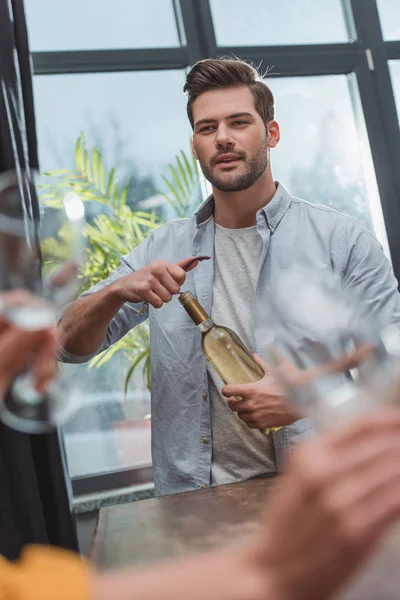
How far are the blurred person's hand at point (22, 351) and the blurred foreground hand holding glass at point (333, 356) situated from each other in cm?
29

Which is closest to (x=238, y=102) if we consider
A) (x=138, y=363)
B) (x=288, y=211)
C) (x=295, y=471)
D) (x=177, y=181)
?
(x=288, y=211)

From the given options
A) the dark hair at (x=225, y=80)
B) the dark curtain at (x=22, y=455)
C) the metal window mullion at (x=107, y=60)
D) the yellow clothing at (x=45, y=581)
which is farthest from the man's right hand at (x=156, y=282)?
the metal window mullion at (x=107, y=60)

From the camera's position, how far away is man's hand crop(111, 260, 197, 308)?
1307 mm

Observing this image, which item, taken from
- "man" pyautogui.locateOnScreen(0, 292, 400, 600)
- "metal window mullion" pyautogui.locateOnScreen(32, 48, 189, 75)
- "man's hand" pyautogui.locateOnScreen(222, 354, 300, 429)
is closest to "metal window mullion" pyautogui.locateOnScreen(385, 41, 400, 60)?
"metal window mullion" pyautogui.locateOnScreen(32, 48, 189, 75)

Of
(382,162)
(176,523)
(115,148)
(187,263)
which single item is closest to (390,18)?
(382,162)

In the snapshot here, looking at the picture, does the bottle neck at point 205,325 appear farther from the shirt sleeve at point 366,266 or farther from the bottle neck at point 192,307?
the shirt sleeve at point 366,266

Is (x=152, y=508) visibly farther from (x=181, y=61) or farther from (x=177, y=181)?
(x=181, y=61)

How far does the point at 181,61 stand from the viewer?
296 cm

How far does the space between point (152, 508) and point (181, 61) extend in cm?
234

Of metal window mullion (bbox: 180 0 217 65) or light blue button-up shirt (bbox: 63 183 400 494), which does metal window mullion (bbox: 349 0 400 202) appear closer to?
metal window mullion (bbox: 180 0 217 65)

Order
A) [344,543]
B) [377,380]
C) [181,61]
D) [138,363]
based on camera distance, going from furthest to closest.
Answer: [181,61] < [138,363] < [377,380] < [344,543]

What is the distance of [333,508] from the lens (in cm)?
32

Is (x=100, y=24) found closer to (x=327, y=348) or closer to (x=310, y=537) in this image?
(x=327, y=348)

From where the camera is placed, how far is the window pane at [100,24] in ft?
9.49
